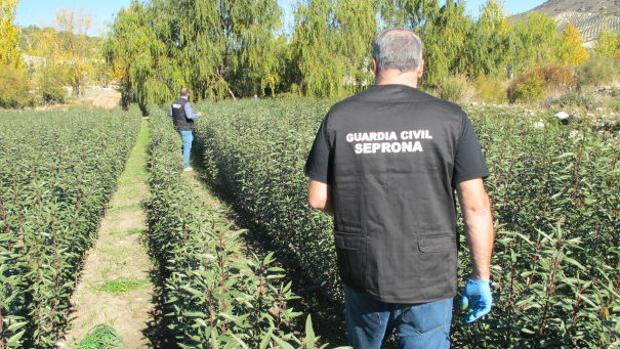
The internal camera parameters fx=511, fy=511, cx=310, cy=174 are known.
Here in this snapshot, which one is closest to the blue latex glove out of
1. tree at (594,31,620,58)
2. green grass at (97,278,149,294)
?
green grass at (97,278,149,294)

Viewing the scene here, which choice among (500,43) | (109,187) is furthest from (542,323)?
(500,43)

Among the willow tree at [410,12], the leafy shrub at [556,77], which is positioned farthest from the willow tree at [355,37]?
the leafy shrub at [556,77]

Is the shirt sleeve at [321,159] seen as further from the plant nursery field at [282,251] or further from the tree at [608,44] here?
the tree at [608,44]

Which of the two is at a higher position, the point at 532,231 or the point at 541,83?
the point at 541,83

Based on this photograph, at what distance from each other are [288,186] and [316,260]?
3.74 ft

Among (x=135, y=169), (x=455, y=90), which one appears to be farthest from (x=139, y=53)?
(x=455, y=90)

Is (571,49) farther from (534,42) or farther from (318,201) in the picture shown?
(318,201)

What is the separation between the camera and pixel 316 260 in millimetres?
4734

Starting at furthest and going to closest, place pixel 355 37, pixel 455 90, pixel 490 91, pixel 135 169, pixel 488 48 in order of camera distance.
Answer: pixel 488 48, pixel 355 37, pixel 490 91, pixel 455 90, pixel 135 169

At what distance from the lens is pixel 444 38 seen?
30.2m

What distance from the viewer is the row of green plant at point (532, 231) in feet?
7.79

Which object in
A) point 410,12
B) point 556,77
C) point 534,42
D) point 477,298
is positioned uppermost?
point 410,12

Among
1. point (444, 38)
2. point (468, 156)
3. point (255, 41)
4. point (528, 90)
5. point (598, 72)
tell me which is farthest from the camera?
point (444, 38)

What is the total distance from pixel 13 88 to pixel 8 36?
5.85m
